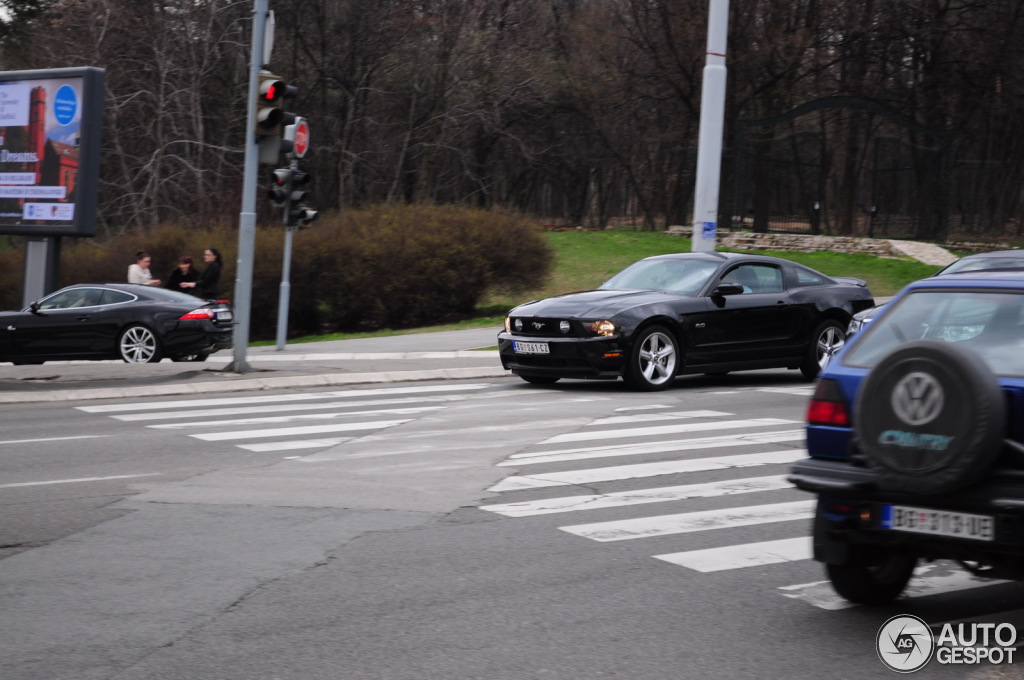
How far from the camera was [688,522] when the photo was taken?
765 cm

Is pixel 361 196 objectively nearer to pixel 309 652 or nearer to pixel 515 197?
pixel 515 197

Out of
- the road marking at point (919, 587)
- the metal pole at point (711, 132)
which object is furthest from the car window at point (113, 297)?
the road marking at point (919, 587)

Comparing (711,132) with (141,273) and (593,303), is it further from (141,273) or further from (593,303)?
(141,273)

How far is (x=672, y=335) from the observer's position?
14812 mm

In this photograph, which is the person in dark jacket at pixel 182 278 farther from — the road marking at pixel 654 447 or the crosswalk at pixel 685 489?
the road marking at pixel 654 447

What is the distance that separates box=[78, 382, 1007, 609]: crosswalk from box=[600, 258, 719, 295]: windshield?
159 cm

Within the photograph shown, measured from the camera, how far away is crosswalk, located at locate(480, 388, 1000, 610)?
22.0 ft

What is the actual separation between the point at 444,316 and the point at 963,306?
21.9 meters

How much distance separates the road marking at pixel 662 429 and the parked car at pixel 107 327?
10.1 meters

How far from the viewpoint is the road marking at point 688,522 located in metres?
7.30

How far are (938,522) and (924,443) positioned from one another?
34cm

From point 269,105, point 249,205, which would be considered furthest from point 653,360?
point 269,105

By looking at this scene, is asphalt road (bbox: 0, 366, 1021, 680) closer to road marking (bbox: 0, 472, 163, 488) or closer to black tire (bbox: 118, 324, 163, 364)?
road marking (bbox: 0, 472, 163, 488)

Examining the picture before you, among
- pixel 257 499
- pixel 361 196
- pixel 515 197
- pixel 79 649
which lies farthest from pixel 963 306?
pixel 515 197
